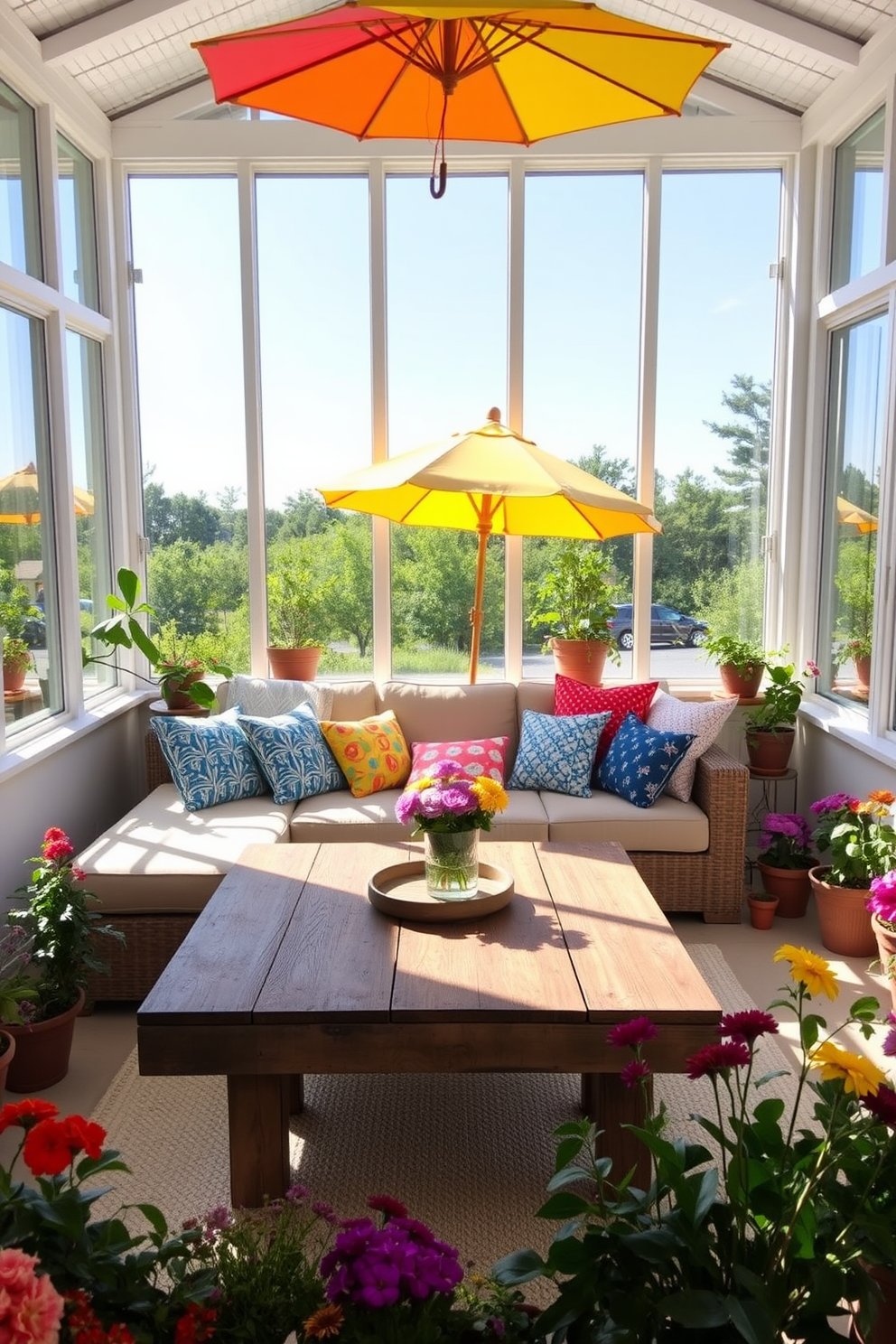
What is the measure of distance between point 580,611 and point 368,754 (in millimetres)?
1300

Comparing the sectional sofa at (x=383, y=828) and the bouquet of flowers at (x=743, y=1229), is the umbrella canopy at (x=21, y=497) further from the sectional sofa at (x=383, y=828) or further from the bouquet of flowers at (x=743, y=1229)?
the bouquet of flowers at (x=743, y=1229)

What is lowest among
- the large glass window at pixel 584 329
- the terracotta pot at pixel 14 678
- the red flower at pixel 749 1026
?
the red flower at pixel 749 1026

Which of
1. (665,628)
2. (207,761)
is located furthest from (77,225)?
(665,628)

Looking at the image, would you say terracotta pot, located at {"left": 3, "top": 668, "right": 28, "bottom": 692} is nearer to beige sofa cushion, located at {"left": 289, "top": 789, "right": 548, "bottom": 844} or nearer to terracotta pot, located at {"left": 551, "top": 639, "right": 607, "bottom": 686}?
beige sofa cushion, located at {"left": 289, "top": 789, "right": 548, "bottom": 844}

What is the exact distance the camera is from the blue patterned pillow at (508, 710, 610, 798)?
4422 millimetres

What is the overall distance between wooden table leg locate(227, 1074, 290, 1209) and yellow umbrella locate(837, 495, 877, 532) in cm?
323

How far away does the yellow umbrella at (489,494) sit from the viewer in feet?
12.7

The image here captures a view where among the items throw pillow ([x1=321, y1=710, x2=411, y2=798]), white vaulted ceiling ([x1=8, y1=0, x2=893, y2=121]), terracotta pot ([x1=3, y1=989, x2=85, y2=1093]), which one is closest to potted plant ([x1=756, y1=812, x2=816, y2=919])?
throw pillow ([x1=321, y1=710, x2=411, y2=798])

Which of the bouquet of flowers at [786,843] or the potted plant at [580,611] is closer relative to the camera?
the bouquet of flowers at [786,843]

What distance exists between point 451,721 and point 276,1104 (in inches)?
99.6

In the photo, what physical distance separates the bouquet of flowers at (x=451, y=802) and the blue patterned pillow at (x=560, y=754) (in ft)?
5.24

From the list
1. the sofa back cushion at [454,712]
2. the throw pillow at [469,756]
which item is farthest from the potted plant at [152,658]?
the throw pillow at [469,756]

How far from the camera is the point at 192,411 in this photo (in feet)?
17.0

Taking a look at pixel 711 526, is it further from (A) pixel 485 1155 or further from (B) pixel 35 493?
(A) pixel 485 1155
